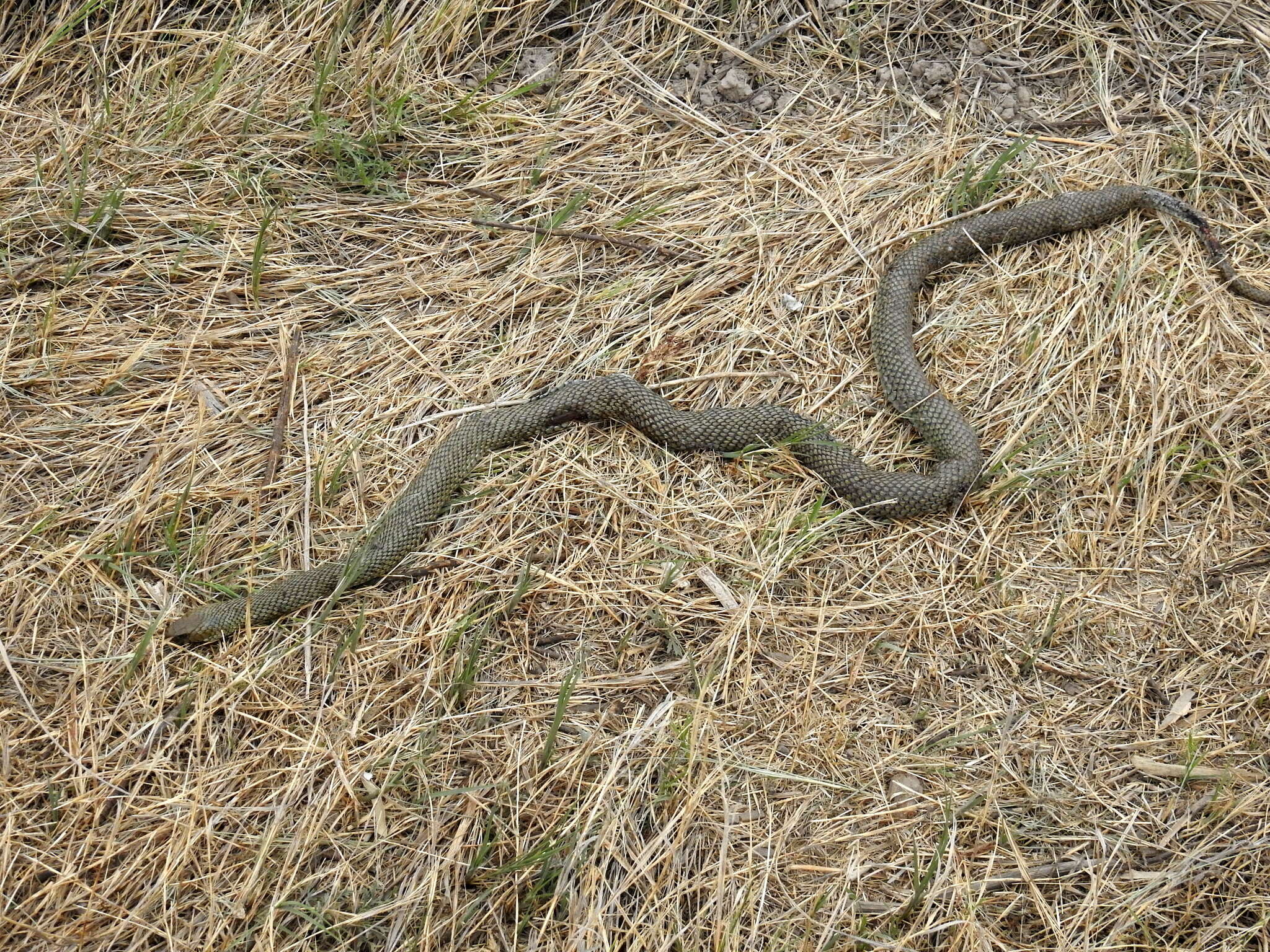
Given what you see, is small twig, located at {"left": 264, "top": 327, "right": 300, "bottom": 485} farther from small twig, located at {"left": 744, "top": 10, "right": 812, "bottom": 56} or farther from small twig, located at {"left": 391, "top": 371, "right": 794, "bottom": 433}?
small twig, located at {"left": 744, "top": 10, "right": 812, "bottom": 56}

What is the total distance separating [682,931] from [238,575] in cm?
227

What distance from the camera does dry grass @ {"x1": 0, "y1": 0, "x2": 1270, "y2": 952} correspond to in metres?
3.79

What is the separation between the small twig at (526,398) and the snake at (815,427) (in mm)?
42

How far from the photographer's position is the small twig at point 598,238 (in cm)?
534

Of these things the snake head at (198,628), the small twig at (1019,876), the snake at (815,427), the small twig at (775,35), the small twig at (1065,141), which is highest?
the small twig at (775,35)

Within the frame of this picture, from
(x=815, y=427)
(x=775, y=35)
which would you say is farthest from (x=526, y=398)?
(x=775, y=35)

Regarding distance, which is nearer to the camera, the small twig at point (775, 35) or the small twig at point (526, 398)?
the small twig at point (526, 398)

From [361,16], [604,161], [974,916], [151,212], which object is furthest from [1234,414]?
[151,212]

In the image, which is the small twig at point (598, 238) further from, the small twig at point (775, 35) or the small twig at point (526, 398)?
the small twig at point (775, 35)

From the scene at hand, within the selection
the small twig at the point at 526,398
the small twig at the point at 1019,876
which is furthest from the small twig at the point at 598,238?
the small twig at the point at 1019,876

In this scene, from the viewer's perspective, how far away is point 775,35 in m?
5.83

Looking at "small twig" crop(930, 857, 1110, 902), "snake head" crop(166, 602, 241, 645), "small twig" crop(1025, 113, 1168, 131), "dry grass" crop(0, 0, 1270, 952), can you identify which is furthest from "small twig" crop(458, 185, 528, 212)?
"small twig" crop(930, 857, 1110, 902)

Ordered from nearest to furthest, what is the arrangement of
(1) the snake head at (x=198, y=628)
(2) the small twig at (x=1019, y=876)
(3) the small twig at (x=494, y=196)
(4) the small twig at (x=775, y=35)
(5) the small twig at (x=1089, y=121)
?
(2) the small twig at (x=1019, y=876) → (1) the snake head at (x=198, y=628) → (3) the small twig at (x=494, y=196) → (5) the small twig at (x=1089, y=121) → (4) the small twig at (x=775, y=35)

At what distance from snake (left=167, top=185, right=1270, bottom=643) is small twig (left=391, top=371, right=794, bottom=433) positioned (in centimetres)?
4
